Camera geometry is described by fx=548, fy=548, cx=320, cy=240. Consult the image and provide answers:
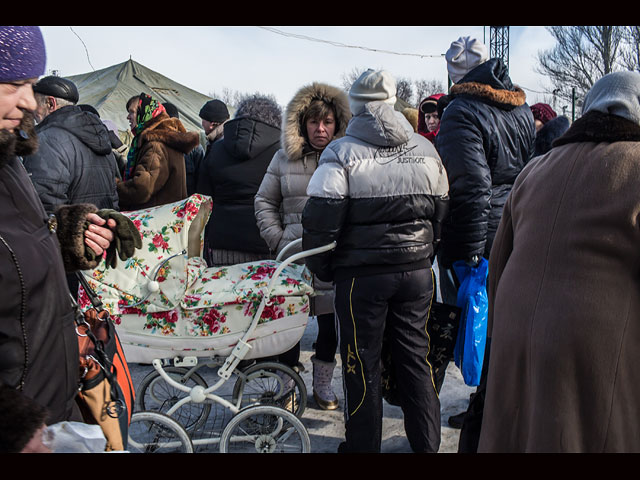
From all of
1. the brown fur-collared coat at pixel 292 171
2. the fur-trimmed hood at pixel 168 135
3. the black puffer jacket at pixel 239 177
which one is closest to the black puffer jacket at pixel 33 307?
the brown fur-collared coat at pixel 292 171

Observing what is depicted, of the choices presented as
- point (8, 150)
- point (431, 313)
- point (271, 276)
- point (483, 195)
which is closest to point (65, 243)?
point (8, 150)

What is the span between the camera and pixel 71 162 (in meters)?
3.65

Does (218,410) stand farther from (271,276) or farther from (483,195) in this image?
(483,195)

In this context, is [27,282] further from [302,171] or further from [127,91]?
[127,91]

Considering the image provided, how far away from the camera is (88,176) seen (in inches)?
148

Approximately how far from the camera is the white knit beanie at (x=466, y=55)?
11.5 feet

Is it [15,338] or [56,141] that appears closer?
[15,338]

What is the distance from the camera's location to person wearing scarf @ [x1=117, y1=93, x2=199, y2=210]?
173 inches

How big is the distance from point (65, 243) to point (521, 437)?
1.63m

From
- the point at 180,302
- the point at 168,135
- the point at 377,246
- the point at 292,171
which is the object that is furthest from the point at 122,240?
the point at 168,135

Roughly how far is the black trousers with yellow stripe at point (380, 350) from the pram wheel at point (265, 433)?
0.28 m

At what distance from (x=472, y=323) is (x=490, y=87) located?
141 centimetres

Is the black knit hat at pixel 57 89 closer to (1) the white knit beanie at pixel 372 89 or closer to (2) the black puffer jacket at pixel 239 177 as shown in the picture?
(2) the black puffer jacket at pixel 239 177

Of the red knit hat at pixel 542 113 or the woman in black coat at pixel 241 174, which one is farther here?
the red knit hat at pixel 542 113
